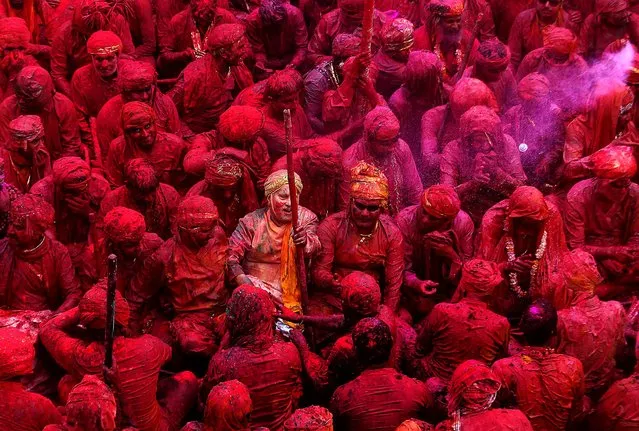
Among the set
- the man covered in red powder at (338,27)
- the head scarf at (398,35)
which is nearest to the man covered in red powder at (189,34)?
the man covered in red powder at (338,27)

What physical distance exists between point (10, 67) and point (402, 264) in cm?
473

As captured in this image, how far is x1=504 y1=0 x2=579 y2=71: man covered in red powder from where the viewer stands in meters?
13.6

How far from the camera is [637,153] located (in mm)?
11969

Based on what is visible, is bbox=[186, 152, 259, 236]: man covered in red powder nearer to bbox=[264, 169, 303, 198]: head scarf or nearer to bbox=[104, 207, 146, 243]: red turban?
bbox=[264, 169, 303, 198]: head scarf

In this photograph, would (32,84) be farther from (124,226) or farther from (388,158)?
(388,158)

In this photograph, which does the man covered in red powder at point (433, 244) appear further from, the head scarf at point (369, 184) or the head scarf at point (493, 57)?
the head scarf at point (493, 57)

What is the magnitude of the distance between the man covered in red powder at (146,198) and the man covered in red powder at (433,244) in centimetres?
200

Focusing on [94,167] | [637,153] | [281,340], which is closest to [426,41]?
[637,153]

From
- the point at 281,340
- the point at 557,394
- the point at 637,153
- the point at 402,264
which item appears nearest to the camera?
the point at 557,394

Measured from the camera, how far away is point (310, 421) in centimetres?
821

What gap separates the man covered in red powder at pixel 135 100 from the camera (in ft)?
39.7

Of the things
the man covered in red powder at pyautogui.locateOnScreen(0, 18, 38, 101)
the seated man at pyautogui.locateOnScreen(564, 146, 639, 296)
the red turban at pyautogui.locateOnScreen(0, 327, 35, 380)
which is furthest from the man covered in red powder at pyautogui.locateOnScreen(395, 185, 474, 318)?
the man covered in red powder at pyautogui.locateOnScreen(0, 18, 38, 101)

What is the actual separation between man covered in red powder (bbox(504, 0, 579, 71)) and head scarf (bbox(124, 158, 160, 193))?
4.45 m

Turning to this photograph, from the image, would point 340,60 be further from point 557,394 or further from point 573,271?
point 557,394
